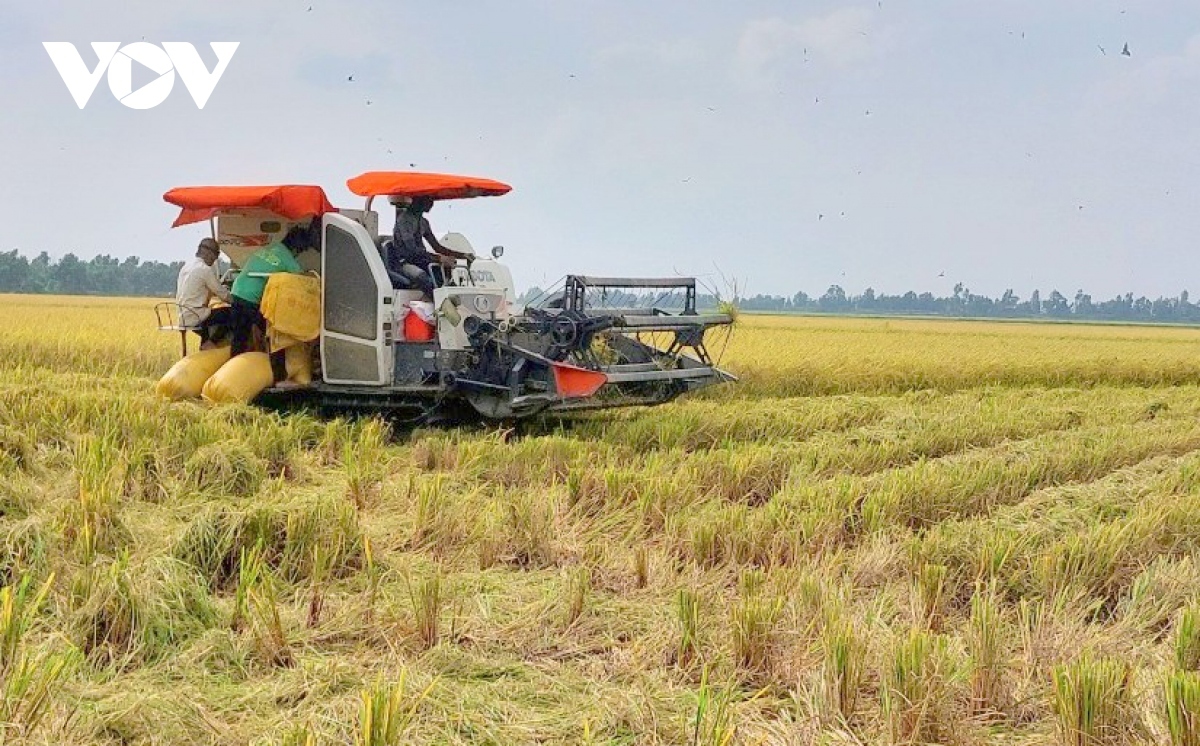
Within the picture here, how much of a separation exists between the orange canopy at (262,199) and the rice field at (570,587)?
1.59 meters

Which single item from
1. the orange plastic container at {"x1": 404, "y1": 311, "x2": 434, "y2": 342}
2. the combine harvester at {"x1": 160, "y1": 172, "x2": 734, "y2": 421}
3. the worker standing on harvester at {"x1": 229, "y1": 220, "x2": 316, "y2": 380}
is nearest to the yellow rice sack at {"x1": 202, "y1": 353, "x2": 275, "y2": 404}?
the combine harvester at {"x1": 160, "y1": 172, "x2": 734, "y2": 421}

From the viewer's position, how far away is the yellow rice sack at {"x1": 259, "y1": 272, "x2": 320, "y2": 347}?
8.25 meters

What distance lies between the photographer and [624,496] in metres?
5.67

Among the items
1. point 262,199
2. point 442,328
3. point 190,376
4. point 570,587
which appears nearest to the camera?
point 570,587

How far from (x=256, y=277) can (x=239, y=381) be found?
34.0 inches

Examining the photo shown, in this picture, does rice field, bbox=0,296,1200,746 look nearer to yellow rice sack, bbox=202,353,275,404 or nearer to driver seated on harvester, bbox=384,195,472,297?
yellow rice sack, bbox=202,353,275,404

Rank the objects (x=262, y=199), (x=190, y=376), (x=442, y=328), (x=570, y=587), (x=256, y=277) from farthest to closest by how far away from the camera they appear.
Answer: (x=190, y=376) < (x=256, y=277) < (x=442, y=328) < (x=262, y=199) < (x=570, y=587)

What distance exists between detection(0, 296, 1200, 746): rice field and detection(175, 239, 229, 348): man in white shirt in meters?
1.14

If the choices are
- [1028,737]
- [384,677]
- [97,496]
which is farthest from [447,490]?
[1028,737]

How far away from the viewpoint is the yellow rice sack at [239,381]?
811 centimetres

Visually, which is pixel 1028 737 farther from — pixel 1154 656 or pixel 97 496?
pixel 97 496

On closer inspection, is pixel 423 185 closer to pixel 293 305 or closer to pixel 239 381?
pixel 293 305

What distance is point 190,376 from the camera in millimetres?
8547

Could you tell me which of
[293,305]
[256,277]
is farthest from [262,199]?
[293,305]
